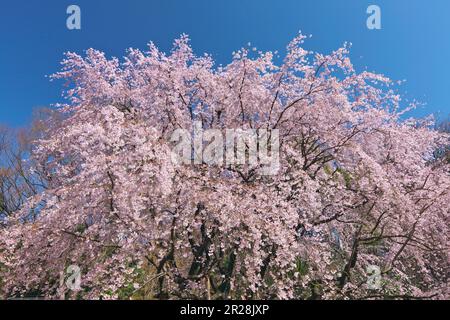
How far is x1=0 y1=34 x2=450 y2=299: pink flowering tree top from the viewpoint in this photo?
231 inches

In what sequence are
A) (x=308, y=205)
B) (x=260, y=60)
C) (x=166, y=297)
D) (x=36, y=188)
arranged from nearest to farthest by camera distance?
(x=166, y=297), (x=308, y=205), (x=260, y=60), (x=36, y=188)

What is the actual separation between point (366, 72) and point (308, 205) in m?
4.01

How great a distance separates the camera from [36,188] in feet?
66.6

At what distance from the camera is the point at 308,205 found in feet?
24.0

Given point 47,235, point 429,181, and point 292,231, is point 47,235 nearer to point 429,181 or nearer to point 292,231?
point 292,231

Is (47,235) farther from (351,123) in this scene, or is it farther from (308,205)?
(351,123)

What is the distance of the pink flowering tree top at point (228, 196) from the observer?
19.3 ft

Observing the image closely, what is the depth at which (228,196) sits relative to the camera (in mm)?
6078
